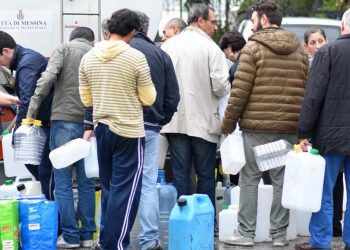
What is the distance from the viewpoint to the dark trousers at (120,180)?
7.28 meters

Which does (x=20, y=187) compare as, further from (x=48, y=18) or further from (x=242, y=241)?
(x=48, y=18)

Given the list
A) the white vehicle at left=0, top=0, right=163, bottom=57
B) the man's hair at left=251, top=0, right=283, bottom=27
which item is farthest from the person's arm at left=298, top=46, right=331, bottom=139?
the white vehicle at left=0, top=0, right=163, bottom=57

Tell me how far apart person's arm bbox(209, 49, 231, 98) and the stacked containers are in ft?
5.14

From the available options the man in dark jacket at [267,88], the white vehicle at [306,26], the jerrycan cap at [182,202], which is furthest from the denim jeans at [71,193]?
the white vehicle at [306,26]

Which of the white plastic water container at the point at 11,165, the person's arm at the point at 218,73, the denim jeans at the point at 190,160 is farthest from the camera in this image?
the white plastic water container at the point at 11,165

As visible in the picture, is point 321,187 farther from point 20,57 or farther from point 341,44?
point 20,57

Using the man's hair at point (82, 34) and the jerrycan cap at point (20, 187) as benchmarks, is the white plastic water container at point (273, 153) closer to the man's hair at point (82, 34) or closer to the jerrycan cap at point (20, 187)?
the man's hair at point (82, 34)

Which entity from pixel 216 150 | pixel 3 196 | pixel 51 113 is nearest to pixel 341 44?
pixel 216 150

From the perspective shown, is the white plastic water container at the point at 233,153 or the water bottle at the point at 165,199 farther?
the water bottle at the point at 165,199

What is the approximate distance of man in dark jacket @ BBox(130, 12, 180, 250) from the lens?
7.96 m

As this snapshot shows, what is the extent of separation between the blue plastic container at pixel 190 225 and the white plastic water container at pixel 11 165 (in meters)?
1.87

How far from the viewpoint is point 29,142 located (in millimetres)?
8391

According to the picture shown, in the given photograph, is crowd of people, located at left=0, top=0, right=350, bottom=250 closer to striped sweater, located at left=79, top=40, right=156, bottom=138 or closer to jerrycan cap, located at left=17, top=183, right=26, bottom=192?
striped sweater, located at left=79, top=40, right=156, bottom=138

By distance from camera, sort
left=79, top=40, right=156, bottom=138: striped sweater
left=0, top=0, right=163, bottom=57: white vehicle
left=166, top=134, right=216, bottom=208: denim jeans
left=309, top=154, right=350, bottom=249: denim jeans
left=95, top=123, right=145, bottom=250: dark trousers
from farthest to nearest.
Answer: left=0, top=0, right=163, bottom=57: white vehicle, left=166, top=134, right=216, bottom=208: denim jeans, left=309, top=154, right=350, bottom=249: denim jeans, left=95, top=123, right=145, bottom=250: dark trousers, left=79, top=40, right=156, bottom=138: striped sweater
